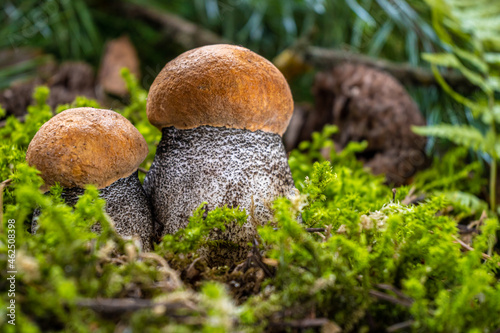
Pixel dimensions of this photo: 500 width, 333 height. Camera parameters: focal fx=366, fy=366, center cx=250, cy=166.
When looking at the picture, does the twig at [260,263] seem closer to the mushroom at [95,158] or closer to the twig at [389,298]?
the twig at [389,298]

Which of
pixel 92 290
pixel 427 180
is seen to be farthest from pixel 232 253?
pixel 427 180

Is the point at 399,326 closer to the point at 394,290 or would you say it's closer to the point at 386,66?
the point at 394,290

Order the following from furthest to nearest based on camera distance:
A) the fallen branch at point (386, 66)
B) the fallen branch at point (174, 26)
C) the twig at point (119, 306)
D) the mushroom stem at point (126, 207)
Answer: the fallen branch at point (174, 26) → the fallen branch at point (386, 66) → the mushroom stem at point (126, 207) → the twig at point (119, 306)

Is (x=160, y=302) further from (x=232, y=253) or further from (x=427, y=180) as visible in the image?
(x=427, y=180)

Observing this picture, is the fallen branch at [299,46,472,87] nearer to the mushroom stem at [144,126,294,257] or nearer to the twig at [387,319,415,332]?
the mushroom stem at [144,126,294,257]

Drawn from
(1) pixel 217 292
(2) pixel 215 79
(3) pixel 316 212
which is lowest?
(3) pixel 316 212

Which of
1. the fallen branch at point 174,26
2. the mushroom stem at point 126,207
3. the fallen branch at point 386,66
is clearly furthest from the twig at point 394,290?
the fallen branch at point 174,26

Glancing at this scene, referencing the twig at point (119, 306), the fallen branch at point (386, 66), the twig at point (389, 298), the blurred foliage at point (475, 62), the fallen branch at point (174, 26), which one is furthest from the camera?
the fallen branch at point (174, 26)
